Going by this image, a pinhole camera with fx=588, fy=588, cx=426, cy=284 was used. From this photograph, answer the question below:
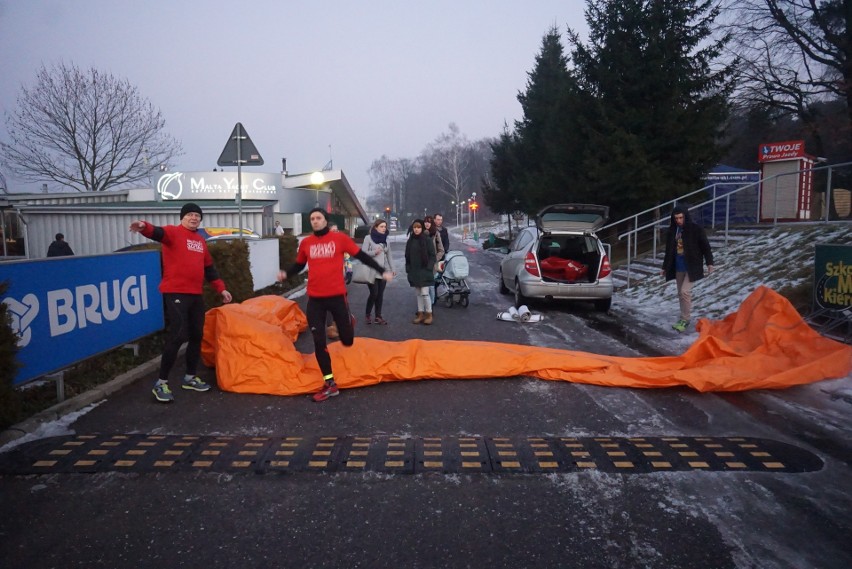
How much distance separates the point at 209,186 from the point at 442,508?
114 feet

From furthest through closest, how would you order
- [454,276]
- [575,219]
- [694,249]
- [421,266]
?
[575,219] < [454,276] < [421,266] < [694,249]

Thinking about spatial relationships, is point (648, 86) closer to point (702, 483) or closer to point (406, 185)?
point (702, 483)

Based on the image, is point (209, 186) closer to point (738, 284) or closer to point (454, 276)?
point (454, 276)

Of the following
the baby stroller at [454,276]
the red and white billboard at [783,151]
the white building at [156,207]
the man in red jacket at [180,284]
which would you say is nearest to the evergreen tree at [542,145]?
the red and white billboard at [783,151]

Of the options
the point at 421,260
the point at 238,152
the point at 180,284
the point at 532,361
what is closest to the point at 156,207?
the point at 238,152

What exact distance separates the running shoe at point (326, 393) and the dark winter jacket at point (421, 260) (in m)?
4.08

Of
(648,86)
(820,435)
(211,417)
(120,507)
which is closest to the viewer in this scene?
(120,507)

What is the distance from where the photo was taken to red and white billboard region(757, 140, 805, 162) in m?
18.3

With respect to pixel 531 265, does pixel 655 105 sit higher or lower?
higher

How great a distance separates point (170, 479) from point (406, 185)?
106788 millimetres

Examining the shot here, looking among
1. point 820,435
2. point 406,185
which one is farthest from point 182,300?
point 406,185

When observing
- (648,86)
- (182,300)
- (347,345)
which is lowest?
(347,345)

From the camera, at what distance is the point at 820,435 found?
14.8ft

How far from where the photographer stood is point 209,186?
34.8 meters
